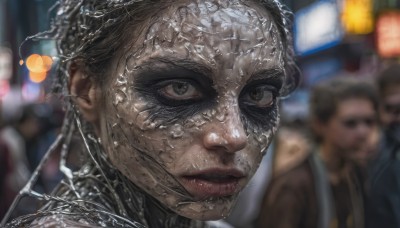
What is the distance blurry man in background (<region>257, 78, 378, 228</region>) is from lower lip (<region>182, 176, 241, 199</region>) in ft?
7.09

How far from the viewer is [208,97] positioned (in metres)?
1.46

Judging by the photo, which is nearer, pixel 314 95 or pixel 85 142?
pixel 85 142

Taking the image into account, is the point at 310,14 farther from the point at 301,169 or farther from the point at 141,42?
the point at 141,42

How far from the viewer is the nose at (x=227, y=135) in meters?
1.38

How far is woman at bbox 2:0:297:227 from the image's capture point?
1.42 meters

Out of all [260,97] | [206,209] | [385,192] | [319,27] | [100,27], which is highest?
[100,27]

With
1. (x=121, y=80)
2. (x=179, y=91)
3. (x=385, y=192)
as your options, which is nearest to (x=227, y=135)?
(x=179, y=91)

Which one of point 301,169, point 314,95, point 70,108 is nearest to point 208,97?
point 70,108

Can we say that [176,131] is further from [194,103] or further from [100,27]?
[100,27]

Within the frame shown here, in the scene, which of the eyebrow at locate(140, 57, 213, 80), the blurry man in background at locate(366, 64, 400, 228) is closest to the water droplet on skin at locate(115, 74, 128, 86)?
the eyebrow at locate(140, 57, 213, 80)

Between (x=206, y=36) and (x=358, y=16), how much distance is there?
1464 cm

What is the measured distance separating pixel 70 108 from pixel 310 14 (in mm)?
18578

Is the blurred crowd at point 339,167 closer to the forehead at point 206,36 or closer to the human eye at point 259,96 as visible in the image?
the human eye at point 259,96

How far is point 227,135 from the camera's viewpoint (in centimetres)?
139
